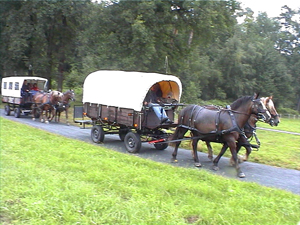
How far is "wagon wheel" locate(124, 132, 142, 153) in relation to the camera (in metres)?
12.3

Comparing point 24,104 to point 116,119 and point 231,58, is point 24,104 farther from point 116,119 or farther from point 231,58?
point 231,58

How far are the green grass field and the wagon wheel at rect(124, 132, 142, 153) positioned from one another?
2.77 meters

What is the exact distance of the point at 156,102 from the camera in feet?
42.2

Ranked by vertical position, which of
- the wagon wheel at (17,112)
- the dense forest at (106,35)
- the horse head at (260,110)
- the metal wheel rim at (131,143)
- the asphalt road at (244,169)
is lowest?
the asphalt road at (244,169)

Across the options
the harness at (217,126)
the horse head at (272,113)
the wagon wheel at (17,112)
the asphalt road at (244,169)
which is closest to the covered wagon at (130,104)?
the asphalt road at (244,169)

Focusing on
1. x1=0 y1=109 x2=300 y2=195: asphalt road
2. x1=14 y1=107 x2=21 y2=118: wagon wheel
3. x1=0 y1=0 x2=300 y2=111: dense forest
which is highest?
x1=0 y1=0 x2=300 y2=111: dense forest

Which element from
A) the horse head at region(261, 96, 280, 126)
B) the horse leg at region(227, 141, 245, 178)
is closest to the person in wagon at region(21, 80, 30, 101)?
the horse leg at region(227, 141, 245, 178)

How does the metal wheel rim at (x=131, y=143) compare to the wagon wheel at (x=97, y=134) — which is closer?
the metal wheel rim at (x=131, y=143)

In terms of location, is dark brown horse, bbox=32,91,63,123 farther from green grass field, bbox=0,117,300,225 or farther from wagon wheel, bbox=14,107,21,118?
green grass field, bbox=0,117,300,225

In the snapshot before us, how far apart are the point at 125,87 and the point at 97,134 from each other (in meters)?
2.60

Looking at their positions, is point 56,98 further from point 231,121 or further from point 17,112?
point 231,121

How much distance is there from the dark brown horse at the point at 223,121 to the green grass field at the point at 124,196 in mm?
1838

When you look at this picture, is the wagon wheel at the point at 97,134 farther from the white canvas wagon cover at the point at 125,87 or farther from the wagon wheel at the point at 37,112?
the wagon wheel at the point at 37,112

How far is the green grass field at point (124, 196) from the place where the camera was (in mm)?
5496
